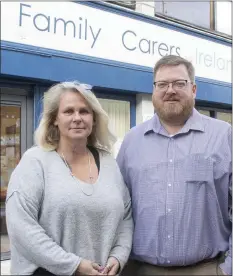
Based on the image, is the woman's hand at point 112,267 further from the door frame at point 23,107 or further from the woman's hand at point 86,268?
the door frame at point 23,107

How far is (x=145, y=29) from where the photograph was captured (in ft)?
21.4

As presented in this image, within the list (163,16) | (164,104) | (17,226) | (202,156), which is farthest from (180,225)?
(163,16)

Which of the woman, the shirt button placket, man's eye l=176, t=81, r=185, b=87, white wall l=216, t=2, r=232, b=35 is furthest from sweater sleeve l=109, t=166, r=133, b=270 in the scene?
white wall l=216, t=2, r=232, b=35

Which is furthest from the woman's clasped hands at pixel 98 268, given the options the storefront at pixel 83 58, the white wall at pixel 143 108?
the white wall at pixel 143 108

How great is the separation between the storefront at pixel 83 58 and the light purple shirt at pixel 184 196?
10.1 feet

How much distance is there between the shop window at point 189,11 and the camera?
273 inches

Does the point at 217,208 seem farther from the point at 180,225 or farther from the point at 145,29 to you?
the point at 145,29

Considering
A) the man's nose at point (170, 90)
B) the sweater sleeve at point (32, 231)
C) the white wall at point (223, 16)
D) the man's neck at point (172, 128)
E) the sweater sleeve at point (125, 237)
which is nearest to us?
the sweater sleeve at point (32, 231)

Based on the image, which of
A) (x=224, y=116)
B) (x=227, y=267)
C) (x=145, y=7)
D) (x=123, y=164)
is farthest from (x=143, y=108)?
(x=227, y=267)

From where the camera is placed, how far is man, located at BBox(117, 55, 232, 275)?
227 centimetres

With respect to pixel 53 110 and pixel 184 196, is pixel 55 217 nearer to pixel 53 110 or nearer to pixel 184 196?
pixel 53 110

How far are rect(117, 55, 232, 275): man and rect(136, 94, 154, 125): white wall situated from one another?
13.1 ft

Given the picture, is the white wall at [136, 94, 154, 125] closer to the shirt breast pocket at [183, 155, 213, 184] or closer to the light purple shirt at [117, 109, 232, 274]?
the light purple shirt at [117, 109, 232, 274]

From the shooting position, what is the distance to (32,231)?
1.99 m
